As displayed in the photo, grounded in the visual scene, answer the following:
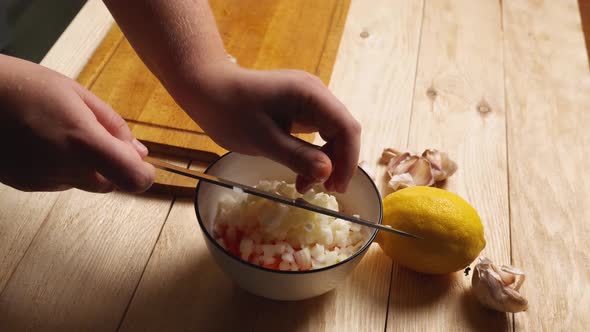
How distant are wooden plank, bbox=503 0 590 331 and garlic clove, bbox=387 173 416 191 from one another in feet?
0.53

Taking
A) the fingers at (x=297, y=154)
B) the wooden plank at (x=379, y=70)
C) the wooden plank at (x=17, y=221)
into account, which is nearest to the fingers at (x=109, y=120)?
the fingers at (x=297, y=154)

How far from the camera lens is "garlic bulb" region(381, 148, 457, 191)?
0.80m

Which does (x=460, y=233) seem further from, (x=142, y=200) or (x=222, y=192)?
(x=142, y=200)

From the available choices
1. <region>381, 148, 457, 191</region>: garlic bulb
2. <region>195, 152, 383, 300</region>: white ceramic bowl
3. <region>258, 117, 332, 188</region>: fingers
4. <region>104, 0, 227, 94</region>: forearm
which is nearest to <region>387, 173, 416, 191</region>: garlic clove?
<region>381, 148, 457, 191</region>: garlic bulb

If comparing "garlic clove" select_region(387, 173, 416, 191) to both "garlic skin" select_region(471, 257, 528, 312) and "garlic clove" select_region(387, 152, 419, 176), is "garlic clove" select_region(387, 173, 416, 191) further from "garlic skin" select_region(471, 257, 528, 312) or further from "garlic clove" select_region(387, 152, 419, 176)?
"garlic skin" select_region(471, 257, 528, 312)

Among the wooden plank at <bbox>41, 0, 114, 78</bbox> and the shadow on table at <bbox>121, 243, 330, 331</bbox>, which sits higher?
the wooden plank at <bbox>41, 0, 114, 78</bbox>

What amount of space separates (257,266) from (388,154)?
350mm

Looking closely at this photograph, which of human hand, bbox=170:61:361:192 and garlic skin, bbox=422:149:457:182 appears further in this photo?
garlic skin, bbox=422:149:457:182

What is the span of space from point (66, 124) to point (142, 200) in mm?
295

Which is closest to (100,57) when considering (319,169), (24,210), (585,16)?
(24,210)

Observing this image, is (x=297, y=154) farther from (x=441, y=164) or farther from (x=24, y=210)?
(x=24, y=210)

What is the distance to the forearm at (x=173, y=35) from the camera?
25.7 inches

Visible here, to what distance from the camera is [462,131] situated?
920 millimetres

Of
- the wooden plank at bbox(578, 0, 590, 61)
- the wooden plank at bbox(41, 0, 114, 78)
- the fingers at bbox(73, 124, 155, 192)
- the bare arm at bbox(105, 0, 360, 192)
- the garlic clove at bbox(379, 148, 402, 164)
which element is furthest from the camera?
the wooden plank at bbox(578, 0, 590, 61)
